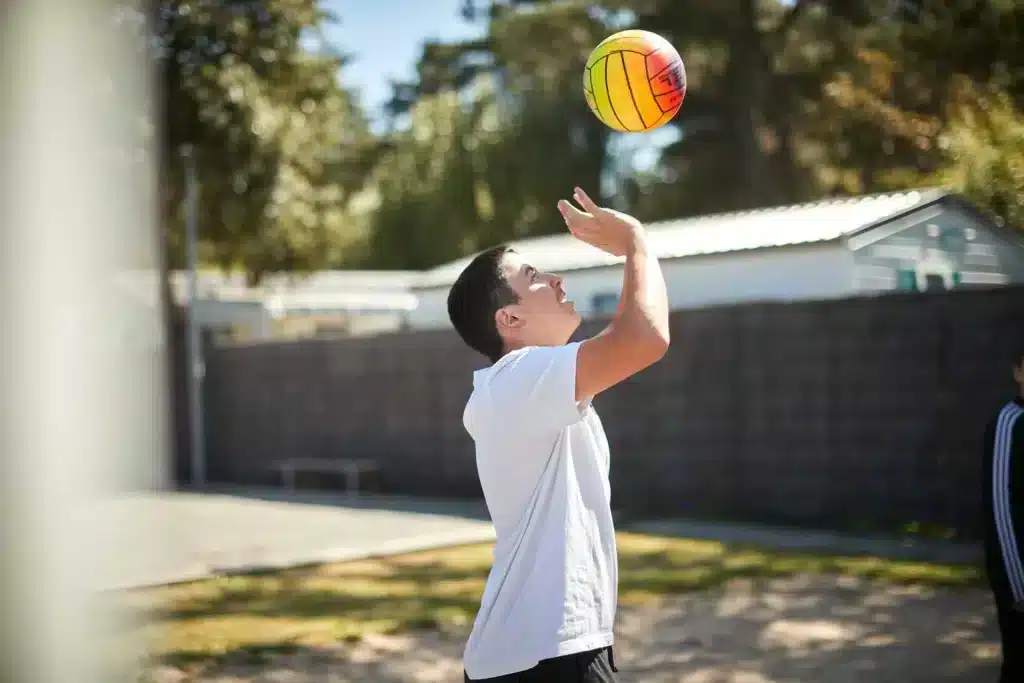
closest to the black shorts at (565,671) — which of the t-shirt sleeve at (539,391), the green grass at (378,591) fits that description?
the t-shirt sleeve at (539,391)

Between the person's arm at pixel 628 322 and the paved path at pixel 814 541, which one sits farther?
the paved path at pixel 814 541

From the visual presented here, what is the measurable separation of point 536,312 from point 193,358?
61.7 feet

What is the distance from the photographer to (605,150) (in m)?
36.1

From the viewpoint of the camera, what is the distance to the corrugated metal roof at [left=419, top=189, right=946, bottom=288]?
1454 cm

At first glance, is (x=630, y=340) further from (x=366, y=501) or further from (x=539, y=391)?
(x=366, y=501)

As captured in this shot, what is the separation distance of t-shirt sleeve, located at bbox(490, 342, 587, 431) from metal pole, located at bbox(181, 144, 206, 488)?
18470 mm

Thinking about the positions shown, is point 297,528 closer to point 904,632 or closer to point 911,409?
point 911,409

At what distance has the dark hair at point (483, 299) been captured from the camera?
326 centimetres

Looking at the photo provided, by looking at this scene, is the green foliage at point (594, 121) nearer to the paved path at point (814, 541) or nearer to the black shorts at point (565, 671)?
the paved path at point (814, 541)

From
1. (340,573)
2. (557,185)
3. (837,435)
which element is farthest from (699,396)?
(557,185)

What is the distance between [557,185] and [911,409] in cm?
2547

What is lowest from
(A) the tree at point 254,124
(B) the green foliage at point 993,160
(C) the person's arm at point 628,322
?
(C) the person's arm at point 628,322

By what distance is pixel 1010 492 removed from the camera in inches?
173

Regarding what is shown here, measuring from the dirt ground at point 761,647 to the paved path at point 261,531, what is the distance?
10.9 feet
